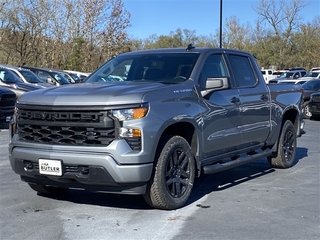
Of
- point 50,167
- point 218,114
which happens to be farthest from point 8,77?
point 50,167

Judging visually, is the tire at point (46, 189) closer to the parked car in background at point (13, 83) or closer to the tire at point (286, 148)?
the tire at point (286, 148)

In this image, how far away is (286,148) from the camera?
29.6ft

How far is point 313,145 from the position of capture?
12.2 meters

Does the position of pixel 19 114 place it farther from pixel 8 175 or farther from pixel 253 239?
pixel 253 239

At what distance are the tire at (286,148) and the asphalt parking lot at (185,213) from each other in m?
0.75

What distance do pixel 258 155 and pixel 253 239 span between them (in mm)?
2879

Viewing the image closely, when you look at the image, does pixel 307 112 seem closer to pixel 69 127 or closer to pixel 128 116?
pixel 128 116

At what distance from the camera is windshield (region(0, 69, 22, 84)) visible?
17859 millimetres

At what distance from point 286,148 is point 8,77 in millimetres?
11743

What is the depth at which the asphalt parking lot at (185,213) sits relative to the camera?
5296mm

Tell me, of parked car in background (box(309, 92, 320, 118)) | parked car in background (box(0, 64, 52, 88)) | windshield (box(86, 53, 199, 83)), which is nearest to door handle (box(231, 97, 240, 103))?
windshield (box(86, 53, 199, 83))

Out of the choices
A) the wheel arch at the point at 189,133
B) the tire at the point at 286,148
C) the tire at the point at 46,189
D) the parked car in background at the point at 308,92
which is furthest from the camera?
the parked car in background at the point at 308,92

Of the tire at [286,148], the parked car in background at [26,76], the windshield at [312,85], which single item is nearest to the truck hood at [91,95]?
the tire at [286,148]

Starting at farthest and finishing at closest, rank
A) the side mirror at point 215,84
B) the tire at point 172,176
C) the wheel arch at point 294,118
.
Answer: the wheel arch at point 294,118, the side mirror at point 215,84, the tire at point 172,176
